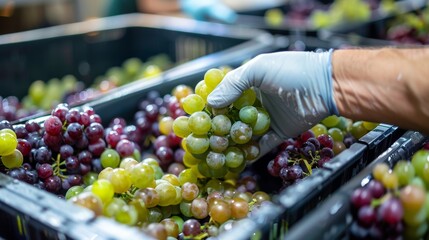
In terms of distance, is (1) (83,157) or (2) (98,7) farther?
(2) (98,7)

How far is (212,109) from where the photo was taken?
0.87 metres

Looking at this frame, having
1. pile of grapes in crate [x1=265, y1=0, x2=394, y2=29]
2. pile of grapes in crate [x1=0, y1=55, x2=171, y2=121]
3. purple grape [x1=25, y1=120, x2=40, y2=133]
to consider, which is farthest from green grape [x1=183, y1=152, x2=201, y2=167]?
pile of grapes in crate [x1=265, y1=0, x2=394, y2=29]

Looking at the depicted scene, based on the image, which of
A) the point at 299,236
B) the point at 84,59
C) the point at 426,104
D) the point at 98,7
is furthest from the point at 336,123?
the point at 98,7

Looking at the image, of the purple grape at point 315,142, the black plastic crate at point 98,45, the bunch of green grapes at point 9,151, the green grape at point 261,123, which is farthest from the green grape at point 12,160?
the black plastic crate at point 98,45

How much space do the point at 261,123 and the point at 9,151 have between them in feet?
1.46

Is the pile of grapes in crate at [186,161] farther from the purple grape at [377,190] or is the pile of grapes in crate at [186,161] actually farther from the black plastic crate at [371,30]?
the black plastic crate at [371,30]

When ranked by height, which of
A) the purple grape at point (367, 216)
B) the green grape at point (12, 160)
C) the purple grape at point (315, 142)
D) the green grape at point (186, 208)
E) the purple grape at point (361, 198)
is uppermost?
the purple grape at point (361, 198)

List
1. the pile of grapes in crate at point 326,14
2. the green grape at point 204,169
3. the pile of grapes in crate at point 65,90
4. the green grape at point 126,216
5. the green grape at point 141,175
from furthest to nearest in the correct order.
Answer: the pile of grapes in crate at point 326,14 → the pile of grapes in crate at point 65,90 → the green grape at point 204,169 → the green grape at point 141,175 → the green grape at point 126,216

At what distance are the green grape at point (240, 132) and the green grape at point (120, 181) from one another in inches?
7.7

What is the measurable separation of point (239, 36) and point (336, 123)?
913 millimetres

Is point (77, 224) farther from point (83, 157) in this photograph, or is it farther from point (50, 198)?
point (83, 157)

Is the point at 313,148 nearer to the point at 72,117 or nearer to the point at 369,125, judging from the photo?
the point at 369,125

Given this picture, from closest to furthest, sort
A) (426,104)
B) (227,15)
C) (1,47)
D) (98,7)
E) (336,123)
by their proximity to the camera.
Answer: (426,104), (336,123), (1,47), (227,15), (98,7)

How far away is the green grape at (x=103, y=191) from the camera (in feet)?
2.31
